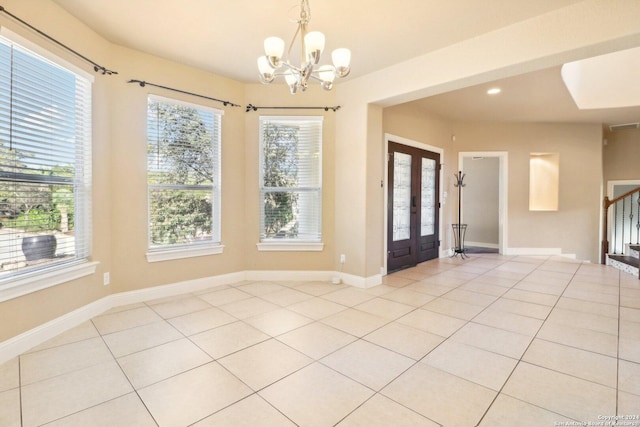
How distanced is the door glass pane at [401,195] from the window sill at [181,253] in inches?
110

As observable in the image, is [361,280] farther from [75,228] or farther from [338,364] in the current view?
[75,228]

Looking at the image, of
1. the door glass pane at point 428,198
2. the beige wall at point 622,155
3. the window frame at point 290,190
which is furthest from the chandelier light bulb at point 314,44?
the beige wall at point 622,155

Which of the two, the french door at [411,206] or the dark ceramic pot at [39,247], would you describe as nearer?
the dark ceramic pot at [39,247]

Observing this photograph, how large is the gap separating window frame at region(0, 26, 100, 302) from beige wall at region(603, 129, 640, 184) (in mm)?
9859

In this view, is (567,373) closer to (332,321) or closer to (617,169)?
(332,321)

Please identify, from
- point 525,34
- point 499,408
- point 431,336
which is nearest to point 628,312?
point 431,336

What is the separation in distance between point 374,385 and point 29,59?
3.52m

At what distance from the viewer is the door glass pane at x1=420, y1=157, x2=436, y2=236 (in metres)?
5.68

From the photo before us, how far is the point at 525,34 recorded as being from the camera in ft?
8.55

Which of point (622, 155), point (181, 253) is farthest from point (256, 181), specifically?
point (622, 155)

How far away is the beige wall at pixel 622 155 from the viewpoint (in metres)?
6.88

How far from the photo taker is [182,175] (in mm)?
3682

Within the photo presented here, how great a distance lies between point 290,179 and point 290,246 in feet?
3.10

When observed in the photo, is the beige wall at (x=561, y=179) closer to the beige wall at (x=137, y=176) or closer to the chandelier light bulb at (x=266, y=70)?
the beige wall at (x=137, y=176)
